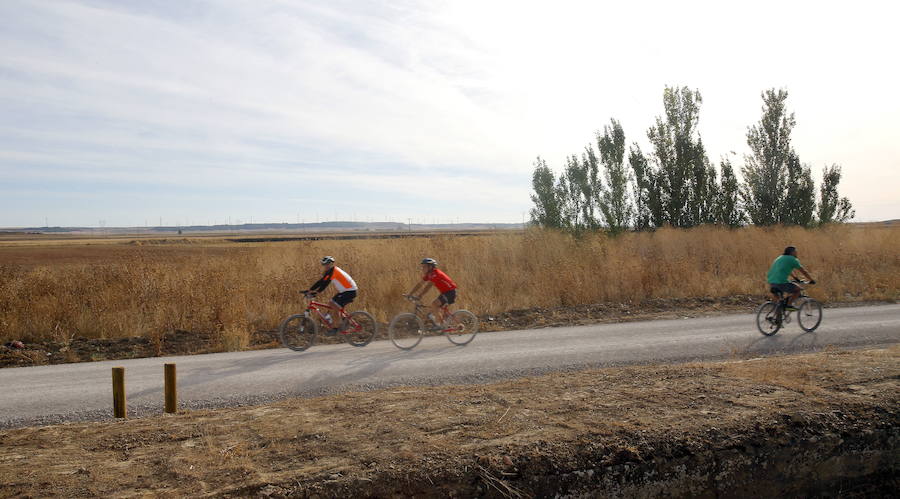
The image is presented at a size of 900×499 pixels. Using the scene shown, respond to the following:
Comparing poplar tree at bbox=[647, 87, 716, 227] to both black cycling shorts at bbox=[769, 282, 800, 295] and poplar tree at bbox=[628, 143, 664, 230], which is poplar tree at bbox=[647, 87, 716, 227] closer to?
poplar tree at bbox=[628, 143, 664, 230]

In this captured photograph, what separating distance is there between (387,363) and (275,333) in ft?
14.1

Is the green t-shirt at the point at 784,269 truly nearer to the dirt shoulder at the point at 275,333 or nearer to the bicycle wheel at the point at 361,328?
the dirt shoulder at the point at 275,333

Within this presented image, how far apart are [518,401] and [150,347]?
820 centimetres

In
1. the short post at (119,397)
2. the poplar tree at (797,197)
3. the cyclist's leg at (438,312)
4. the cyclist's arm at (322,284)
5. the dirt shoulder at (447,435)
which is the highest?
the poplar tree at (797,197)

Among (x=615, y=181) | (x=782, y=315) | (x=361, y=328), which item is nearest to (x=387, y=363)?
(x=361, y=328)

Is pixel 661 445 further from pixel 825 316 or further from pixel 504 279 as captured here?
pixel 504 279

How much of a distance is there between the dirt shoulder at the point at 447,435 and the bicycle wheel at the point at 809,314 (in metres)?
4.35

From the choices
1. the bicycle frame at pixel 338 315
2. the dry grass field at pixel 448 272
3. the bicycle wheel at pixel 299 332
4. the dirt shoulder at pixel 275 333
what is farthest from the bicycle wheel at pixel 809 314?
the bicycle wheel at pixel 299 332

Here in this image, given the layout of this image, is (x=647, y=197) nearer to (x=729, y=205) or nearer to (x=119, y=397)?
(x=729, y=205)

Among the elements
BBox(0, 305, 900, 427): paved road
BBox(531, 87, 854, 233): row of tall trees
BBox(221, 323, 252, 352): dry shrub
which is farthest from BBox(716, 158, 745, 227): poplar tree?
BBox(221, 323, 252, 352): dry shrub

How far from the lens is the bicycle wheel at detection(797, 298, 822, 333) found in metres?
11.6

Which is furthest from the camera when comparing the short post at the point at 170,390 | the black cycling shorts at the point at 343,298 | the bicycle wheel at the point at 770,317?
the black cycling shorts at the point at 343,298

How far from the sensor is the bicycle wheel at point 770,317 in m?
11.4

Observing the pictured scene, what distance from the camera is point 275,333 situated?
12.8 metres
